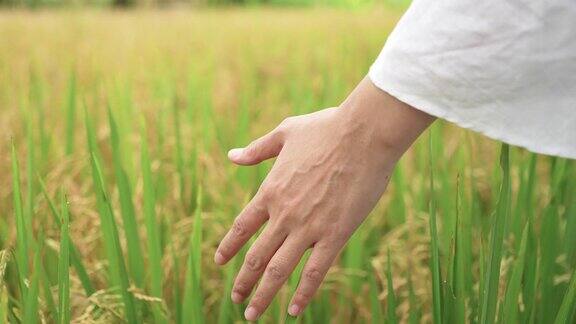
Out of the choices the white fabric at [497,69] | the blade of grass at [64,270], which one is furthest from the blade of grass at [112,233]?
the white fabric at [497,69]

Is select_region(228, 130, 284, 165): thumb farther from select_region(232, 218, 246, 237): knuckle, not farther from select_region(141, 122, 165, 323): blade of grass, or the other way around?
select_region(141, 122, 165, 323): blade of grass

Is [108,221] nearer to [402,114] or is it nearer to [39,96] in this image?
[402,114]

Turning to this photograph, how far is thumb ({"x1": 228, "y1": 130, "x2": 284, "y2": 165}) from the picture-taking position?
69cm

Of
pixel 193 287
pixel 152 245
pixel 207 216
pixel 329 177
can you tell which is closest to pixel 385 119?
pixel 329 177

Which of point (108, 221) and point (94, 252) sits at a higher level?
point (108, 221)

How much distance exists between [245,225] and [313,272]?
0.25ft

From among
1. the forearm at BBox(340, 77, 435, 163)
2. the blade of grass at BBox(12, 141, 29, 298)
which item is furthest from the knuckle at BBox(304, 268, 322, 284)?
the blade of grass at BBox(12, 141, 29, 298)

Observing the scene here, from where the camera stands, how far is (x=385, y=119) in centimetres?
61

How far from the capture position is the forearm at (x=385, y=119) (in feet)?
2.00

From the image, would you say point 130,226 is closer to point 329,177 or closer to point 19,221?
point 19,221

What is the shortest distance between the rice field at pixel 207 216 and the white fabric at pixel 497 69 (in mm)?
78

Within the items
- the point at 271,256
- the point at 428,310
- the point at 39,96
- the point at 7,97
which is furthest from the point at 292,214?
the point at 7,97

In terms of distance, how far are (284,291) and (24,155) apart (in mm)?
777

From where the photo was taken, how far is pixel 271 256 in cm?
66
